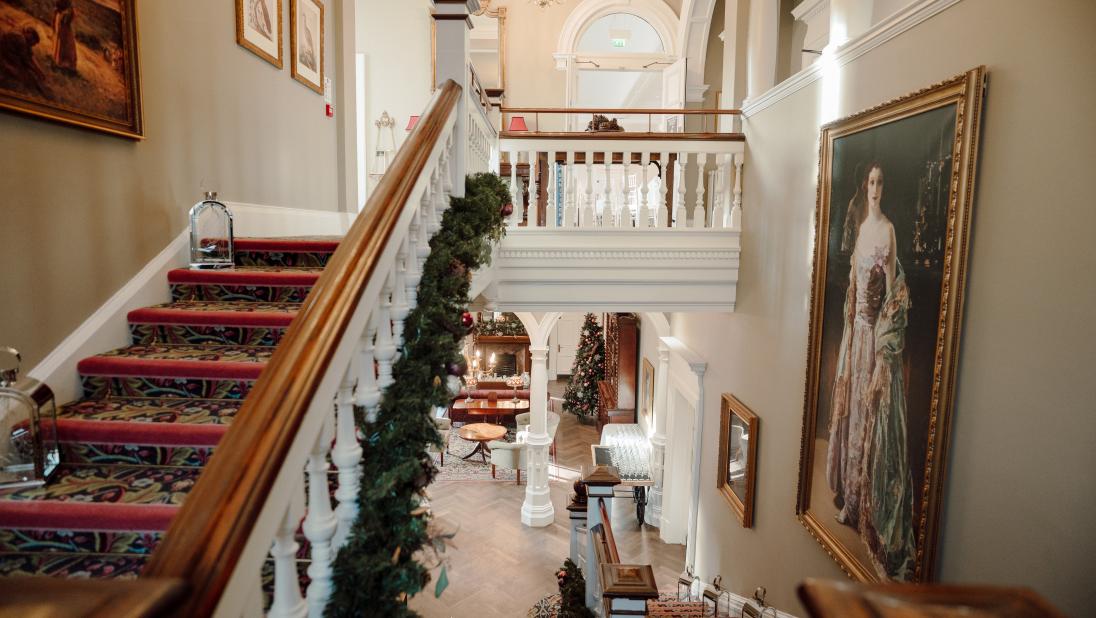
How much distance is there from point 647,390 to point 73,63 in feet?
24.5

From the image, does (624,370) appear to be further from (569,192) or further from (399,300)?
(399,300)

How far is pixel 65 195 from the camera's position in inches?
97.0

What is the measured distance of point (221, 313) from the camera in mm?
2605

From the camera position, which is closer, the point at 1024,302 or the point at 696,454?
the point at 1024,302

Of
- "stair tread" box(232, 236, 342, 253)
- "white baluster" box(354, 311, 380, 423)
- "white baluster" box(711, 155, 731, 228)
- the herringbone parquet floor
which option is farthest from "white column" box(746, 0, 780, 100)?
the herringbone parquet floor

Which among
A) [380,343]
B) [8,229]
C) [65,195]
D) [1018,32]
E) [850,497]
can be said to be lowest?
[850,497]

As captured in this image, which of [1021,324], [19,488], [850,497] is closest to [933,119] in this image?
[1021,324]

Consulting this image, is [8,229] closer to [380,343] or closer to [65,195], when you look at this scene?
[65,195]

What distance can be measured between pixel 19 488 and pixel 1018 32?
3.52 meters

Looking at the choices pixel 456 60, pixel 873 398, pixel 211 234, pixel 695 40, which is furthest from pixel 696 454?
pixel 695 40

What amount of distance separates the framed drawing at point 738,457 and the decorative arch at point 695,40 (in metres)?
4.49

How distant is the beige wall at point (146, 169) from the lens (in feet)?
7.48

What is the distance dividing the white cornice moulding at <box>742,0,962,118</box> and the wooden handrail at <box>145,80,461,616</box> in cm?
222

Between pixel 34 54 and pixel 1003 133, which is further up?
pixel 34 54
